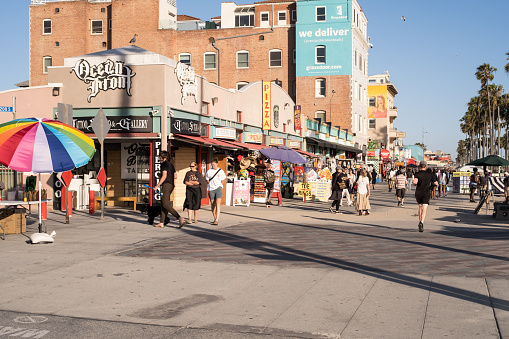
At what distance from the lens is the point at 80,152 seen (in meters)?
12.6

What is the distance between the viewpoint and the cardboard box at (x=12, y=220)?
13383 millimetres

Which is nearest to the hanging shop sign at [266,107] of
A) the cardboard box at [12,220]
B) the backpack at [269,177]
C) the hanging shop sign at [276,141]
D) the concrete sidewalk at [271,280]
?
the hanging shop sign at [276,141]

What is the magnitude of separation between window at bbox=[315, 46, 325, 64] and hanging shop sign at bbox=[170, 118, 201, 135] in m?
34.3

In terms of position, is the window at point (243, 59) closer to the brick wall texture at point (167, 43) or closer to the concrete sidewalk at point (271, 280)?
the brick wall texture at point (167, 43)

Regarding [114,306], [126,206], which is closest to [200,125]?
[126,206]

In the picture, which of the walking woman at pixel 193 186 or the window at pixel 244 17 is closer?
the walking woman at pixel 193 186

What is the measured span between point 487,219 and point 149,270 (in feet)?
45.7

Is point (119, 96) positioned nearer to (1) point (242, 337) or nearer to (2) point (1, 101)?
(2) point (1, 101)

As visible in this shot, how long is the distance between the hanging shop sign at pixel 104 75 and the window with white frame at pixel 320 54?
118ft

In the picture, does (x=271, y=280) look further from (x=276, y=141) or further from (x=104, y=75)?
(x=276, y=141)

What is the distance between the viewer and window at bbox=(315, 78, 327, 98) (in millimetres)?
55625

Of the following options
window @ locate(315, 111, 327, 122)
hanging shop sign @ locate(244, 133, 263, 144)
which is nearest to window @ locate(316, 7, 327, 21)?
window @ locate(315, 111, 327, 122)

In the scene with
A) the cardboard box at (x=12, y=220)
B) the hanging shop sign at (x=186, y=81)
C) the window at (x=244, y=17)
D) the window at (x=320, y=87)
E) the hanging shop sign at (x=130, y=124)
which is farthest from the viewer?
the window at (x=244, y=17)

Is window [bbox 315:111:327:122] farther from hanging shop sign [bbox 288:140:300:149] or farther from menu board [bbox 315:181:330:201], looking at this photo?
menu board [bbox 315:181:330:201]
